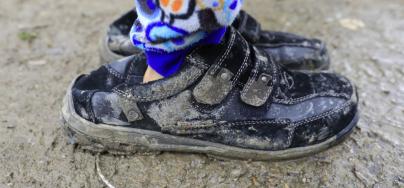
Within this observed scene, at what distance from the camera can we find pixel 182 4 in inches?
43.5

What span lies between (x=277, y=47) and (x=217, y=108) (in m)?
0.48

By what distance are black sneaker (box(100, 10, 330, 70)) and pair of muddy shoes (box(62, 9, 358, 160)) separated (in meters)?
0.22

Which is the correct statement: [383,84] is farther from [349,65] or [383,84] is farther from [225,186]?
[225,186]

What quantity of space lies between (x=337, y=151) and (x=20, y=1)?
1.73 meters

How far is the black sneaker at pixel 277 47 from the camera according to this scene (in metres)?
1.66

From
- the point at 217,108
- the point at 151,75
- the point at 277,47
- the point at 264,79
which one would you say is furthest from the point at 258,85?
the point at 277,47

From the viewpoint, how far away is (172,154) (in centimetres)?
142

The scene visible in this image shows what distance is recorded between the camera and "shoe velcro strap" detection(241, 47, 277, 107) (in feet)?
4.27

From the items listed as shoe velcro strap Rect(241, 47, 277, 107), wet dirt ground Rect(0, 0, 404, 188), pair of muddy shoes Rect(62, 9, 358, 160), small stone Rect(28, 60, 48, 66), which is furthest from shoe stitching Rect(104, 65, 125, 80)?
small stone Rect(28, 60, 48, 66)

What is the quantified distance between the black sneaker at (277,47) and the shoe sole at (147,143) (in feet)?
1.14

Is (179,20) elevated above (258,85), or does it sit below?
above

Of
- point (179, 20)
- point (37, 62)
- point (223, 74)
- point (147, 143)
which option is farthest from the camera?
point (37, 62)

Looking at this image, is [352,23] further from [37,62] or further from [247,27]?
[37,62]

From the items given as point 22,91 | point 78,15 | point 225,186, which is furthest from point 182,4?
point 78,15
